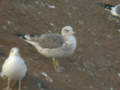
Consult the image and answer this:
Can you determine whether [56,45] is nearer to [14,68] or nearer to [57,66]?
[57,66]

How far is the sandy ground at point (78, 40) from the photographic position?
6.46 m

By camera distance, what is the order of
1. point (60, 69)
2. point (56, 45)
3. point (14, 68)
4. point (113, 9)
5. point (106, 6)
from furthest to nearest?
point (106, 6)
point (113, 9)
point (60, 69)
point (56, 45)
point (14, 68)

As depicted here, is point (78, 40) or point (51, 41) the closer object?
point (51, 41)

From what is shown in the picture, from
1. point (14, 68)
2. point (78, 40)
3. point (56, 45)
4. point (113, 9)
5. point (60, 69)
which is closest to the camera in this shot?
point (14, 68)

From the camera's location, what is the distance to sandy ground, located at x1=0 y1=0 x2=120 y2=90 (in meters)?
6.46

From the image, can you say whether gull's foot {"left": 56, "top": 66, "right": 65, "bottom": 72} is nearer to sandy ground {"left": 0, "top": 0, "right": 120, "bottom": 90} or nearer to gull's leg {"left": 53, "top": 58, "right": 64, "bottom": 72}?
gull's leg {"left": 53, "top": 58, "right": 64, "bottom": 72}

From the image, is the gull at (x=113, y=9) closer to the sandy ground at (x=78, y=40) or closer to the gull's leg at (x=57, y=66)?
the sandy ground at (x=78, y=40)

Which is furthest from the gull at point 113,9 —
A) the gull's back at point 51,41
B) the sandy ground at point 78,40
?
the gull's back at point 51,41

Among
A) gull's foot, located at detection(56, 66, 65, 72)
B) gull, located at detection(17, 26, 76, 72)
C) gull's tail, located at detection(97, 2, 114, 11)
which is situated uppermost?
gull, located at detection(17, 26, 76, 72)

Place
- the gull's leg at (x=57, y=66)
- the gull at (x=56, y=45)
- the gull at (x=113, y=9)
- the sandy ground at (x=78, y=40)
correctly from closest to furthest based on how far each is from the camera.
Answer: the sandy ground at (x=78, y=40)
the gull at (x=56, y=45)
the gull's leg at (x=57, y=66)
the gull at (x=113, y=9)

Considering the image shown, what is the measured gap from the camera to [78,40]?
8.78 m

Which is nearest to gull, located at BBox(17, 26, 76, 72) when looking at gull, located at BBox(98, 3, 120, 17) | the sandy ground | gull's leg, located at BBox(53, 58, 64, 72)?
gull's leg, located at BBox(53, 58, 64, 72)

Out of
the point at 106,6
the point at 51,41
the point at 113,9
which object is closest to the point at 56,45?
the point at 51,41

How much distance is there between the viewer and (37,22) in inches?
358
